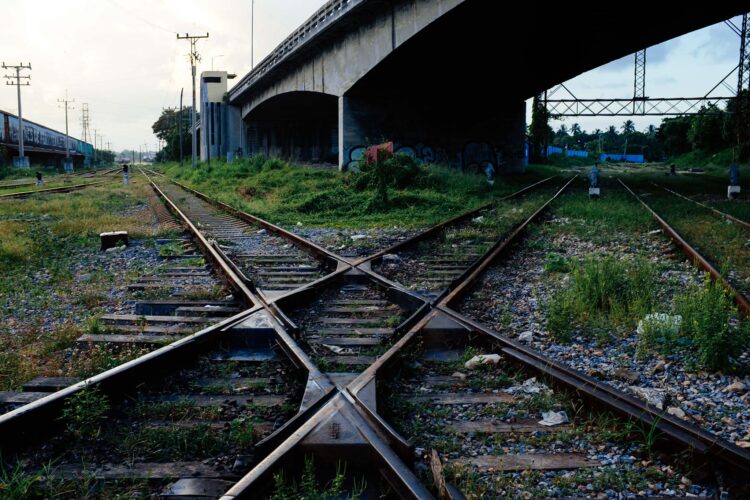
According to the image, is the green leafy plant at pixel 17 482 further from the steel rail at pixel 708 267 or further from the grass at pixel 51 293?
the steel rail at pixel 708 267

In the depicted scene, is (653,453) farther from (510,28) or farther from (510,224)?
(510,28)

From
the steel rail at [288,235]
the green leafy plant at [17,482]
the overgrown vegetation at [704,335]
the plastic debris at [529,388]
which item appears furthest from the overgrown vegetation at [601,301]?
the green leafy plant at [17,482]

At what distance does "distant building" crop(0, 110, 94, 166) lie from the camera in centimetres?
5047

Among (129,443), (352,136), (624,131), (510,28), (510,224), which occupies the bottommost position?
(129,443)

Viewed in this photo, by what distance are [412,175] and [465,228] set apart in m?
7.98

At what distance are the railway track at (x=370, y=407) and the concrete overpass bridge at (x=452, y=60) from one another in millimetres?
14647

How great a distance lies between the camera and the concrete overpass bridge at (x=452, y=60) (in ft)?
63.5

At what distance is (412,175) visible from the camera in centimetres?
1894

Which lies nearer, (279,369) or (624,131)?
(279,369)

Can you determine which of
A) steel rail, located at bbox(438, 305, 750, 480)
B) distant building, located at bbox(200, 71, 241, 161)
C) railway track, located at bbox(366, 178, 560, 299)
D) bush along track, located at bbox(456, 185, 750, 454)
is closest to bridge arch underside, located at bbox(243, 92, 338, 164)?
distant building, located at bbox(200, 71, 241, 161)

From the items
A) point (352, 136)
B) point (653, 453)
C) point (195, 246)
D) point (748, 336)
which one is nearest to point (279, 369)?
point (653, 453)

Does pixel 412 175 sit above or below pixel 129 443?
above

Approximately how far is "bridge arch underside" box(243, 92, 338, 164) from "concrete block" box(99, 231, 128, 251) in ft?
88.2

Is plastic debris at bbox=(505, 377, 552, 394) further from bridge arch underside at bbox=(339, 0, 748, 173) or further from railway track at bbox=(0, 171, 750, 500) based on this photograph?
bridge arch underside at bbox=(339, 0, 748, 173)
